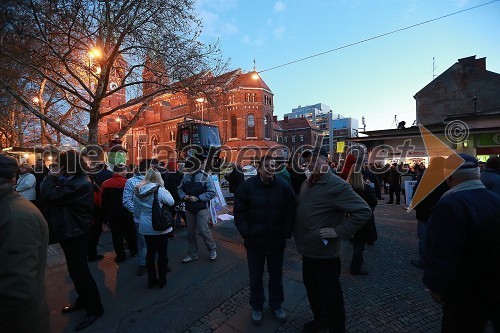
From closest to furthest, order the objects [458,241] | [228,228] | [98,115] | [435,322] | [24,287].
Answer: [24,287] < [458,241] < [435,322] < [228,228] < [98,115]

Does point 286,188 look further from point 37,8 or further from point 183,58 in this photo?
point 37,8

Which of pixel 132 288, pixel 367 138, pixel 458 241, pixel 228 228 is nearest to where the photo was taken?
pixel 458 241

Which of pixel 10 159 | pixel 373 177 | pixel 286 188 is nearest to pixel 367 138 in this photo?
pixel 373 177

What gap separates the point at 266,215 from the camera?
3211mm

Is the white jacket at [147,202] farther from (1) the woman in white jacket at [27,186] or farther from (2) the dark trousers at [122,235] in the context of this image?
(1) the woman in white jacket at [27,186]

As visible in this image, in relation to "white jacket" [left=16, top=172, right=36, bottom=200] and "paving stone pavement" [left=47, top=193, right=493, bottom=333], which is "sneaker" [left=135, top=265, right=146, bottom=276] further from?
"white jacket" [left=16, top=172, right=36, bottom=200]

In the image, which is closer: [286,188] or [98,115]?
[286,188]

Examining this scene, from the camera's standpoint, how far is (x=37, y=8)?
9.16 meters

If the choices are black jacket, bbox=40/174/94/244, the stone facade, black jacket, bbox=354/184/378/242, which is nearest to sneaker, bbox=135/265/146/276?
black jacket, bbox=40/174/94/244

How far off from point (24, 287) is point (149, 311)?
2.24 meters

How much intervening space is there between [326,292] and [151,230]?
8.71 ft

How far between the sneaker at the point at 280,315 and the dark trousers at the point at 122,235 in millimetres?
3598

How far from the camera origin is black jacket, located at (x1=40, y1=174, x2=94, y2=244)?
10.4 feet

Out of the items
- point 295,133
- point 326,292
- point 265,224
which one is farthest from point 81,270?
point 295,133
